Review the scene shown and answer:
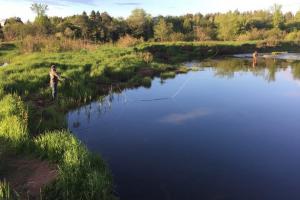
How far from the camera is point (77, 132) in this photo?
37.1 feet

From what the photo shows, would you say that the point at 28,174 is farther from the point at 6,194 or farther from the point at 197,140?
the point at 197,140

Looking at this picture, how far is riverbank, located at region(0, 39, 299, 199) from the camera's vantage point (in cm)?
673

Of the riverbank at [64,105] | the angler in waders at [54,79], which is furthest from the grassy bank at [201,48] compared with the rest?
the angler in waders at [54,79]

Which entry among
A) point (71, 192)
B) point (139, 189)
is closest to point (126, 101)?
point (139, 189)

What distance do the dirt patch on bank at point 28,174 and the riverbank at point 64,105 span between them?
8.3 inches

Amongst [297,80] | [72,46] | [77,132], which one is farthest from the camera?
[72,46]

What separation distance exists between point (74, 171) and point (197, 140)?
4.78 m

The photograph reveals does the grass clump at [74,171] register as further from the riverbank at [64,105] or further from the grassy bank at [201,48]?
the grassy bank at [201,48]

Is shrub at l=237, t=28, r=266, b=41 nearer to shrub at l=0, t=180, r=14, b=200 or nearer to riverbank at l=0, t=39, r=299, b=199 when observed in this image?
riverbank at l=0, t=39, r=299, b=199

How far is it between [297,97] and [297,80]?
6349 millimetres

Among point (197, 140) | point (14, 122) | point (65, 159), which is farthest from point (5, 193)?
point (197, 140)

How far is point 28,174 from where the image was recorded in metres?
7.45

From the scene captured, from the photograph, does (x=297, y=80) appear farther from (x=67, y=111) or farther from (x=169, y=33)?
(x=169, y=33)

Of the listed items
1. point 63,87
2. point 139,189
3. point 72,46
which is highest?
point 72,46
